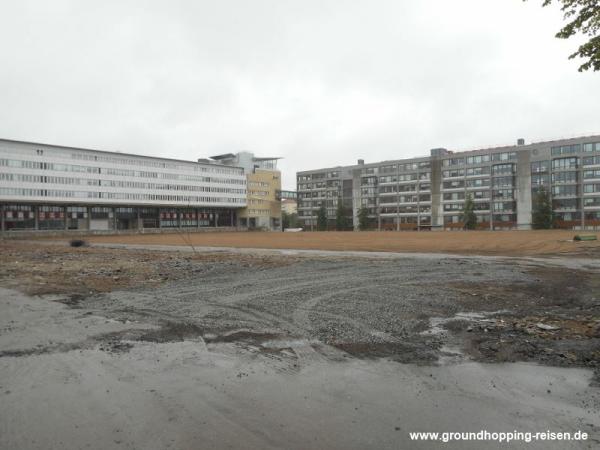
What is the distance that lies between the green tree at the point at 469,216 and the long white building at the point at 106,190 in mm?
70897

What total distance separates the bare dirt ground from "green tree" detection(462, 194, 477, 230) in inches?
4207

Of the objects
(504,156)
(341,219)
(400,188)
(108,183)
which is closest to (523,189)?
(504,156)

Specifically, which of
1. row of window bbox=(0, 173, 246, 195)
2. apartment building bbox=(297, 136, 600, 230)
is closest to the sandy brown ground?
row of window bbox=(0, 173, 246, 195)

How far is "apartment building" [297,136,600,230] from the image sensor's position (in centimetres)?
10588

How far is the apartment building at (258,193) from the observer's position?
141750 mm

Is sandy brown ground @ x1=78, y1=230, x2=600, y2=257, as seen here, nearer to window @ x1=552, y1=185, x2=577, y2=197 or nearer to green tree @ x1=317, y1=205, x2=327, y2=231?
window @ x1=552, y1=185, x2=577, y2=197

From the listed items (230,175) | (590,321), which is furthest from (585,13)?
(230,175)

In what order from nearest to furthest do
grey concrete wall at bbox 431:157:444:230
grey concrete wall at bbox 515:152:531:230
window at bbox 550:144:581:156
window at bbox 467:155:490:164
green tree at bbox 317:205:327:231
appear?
1. window at bbox 550:144:581:156
2. grey concrete wall at bbox 515:152:531:230
3. window at bbox 467:155:490:164
4. grey concrete wall at bbox 431:157:444:230
5. green tree at bbox 317:205:327:231

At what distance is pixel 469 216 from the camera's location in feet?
375

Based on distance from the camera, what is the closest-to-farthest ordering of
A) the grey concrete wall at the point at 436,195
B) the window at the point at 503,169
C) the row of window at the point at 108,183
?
1. the row of window at the point at 108,183
2. the window at the point at 503,169
3. the grey concrete wall at the point at 436,195

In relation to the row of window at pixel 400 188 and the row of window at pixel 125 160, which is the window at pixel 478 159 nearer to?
the row of window at pixel 400 188

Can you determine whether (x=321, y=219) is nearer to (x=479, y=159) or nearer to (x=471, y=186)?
(x=471, y=186)

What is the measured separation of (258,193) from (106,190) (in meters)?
53.4

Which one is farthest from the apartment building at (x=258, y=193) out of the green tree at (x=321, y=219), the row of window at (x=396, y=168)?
the row of window at (x=396, y=168)
